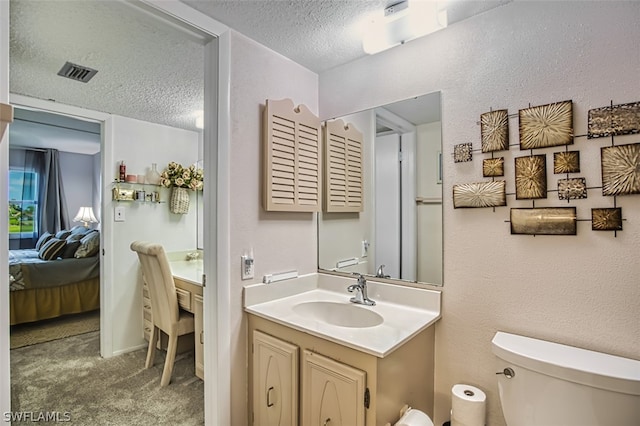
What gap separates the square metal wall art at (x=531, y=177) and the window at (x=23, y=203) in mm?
7317

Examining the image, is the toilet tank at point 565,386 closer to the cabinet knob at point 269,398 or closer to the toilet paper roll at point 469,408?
the toilet paper roll at point 469,408

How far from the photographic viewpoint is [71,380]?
232cm

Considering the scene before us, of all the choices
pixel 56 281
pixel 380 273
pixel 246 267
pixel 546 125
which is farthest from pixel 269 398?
pixel 56 281

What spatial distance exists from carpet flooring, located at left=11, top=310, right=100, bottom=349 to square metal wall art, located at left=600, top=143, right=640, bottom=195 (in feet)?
14.3

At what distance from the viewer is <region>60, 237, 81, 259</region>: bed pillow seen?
387 cm

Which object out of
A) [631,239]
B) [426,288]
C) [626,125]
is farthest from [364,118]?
[631,239]

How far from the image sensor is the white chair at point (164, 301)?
2236 mm

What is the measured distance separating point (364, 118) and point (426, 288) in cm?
100

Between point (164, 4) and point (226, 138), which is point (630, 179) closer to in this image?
point (226, 138)

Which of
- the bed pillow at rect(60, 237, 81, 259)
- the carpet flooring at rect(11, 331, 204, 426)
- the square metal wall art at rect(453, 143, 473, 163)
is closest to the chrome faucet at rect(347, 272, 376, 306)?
the square metal wall art at rect(453, 143, 473, 163)

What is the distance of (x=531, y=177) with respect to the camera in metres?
1.29

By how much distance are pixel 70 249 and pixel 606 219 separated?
5008 mm

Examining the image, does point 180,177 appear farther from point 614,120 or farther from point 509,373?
point 614,120

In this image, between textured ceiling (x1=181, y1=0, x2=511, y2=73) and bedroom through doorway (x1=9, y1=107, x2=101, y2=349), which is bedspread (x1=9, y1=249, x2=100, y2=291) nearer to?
bedroom through doorway (x1=9, y1=107, x2=101, y2=349)
